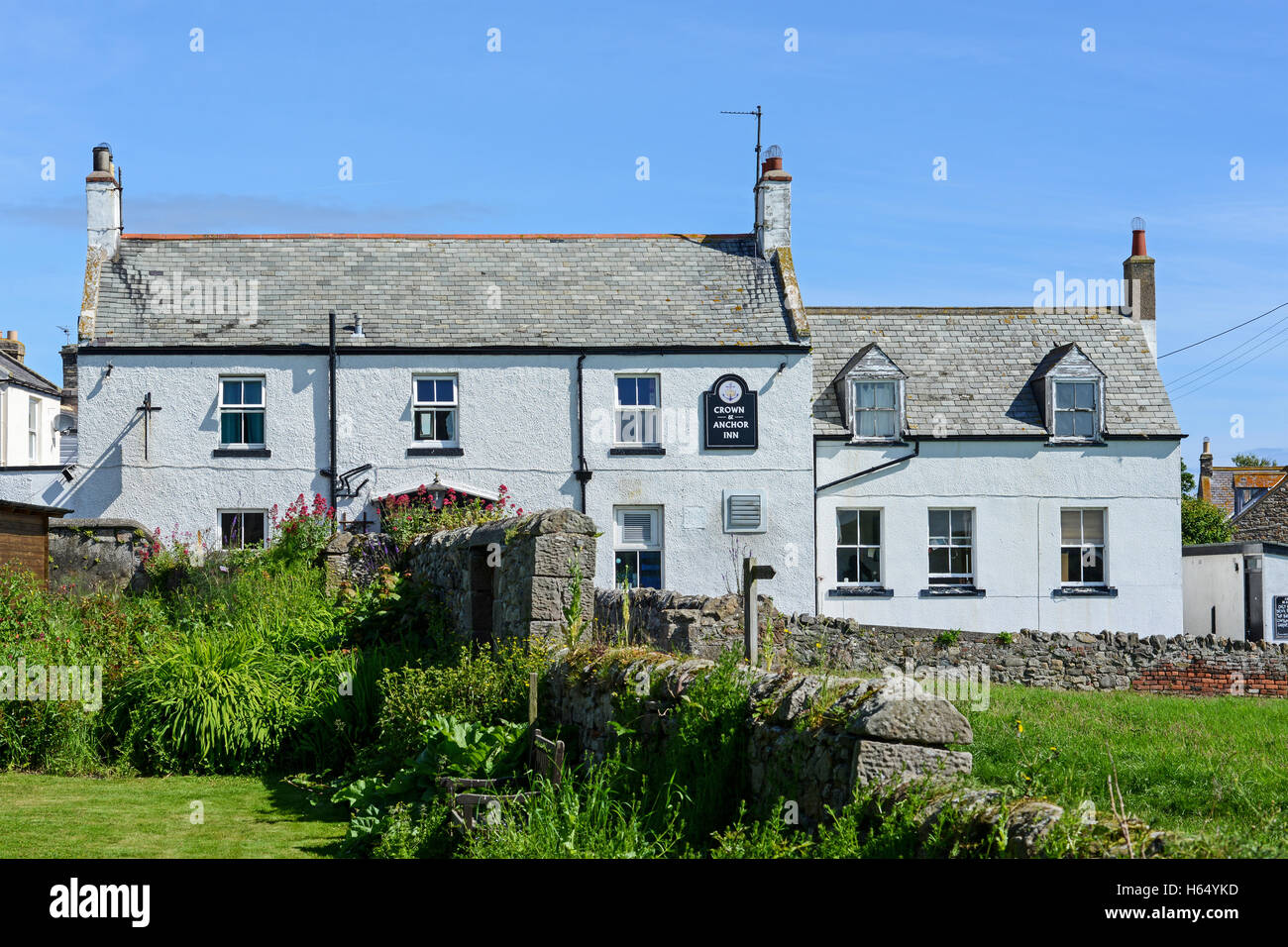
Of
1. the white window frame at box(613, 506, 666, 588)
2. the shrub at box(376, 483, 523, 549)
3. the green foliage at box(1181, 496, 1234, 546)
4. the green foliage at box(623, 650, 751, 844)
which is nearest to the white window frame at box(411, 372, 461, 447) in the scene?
the shrub at box(376, 483, 523, 549)

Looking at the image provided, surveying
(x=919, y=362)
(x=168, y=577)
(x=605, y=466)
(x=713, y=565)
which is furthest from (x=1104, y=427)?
(x=168, y=577)

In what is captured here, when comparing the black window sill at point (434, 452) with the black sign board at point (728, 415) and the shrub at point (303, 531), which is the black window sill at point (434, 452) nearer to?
the shrub at point (303, 531)

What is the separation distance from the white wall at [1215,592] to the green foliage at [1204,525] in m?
16.7

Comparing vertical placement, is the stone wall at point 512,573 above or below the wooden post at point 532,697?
above

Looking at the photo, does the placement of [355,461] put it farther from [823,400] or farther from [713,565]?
[823,400]

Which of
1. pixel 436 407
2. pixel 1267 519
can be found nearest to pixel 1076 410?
pixel 436 407

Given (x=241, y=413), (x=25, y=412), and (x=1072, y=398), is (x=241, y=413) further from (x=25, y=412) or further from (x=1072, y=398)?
(x=25, y=412)

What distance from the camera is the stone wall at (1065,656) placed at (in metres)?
18.2

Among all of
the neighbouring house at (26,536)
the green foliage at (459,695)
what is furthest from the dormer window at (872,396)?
the green foliage at (459,695)

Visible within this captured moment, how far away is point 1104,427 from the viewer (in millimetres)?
23938

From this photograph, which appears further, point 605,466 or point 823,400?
point 823,400

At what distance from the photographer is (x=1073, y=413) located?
24016 mm

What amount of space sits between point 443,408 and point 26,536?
7.71m

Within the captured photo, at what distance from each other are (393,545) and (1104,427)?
1443 centimetres
